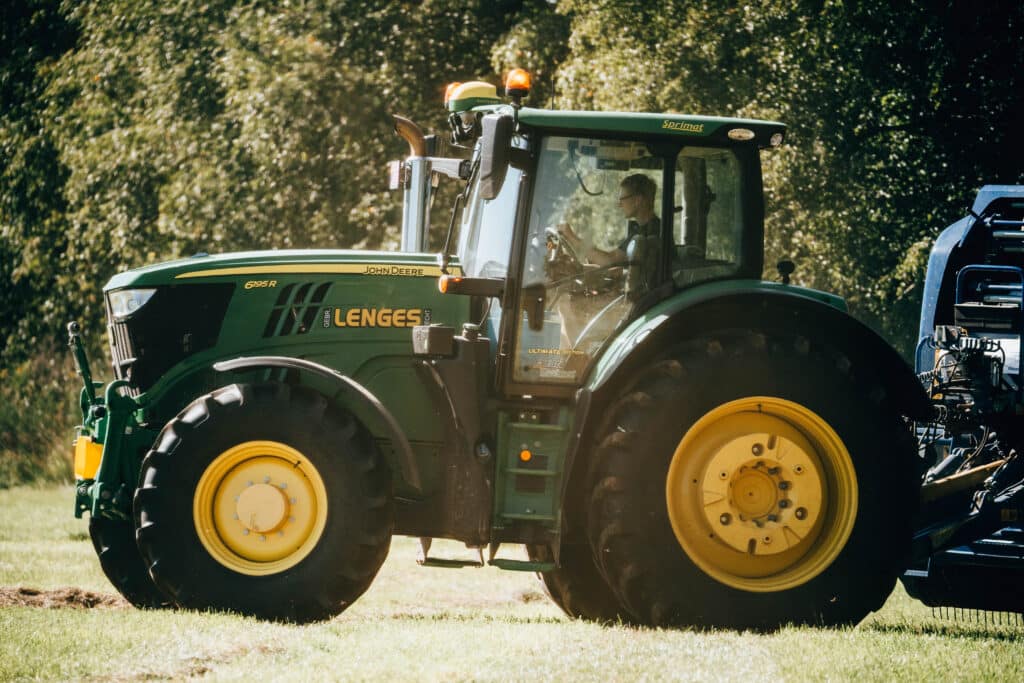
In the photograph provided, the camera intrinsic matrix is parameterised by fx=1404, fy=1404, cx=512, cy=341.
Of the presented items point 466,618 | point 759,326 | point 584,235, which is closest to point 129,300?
point 584,235

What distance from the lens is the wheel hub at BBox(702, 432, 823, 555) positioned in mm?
6574

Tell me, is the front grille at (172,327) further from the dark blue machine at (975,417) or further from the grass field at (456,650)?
the dark blue machine at (975,417)

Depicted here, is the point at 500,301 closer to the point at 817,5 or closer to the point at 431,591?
the point at 431,591

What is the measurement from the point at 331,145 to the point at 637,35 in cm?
430

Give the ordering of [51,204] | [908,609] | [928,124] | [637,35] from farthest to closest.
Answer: [51,204] → [637,35] → [928,124] → [908,609]

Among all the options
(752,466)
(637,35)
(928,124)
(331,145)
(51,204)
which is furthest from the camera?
(51,204)

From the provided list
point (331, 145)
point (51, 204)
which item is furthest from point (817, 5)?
point (51, 204)

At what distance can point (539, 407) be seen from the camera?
7023mm

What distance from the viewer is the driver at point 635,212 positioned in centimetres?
697

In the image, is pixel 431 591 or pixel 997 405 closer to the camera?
pixel 997 405

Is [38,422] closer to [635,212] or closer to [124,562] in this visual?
[124,562]

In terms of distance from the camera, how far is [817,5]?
14.3 m

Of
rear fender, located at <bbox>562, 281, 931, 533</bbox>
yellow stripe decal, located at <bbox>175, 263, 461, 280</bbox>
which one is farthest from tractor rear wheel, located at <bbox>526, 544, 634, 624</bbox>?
yellow stripe decal, located at <bbox>175, 263, 461, 280</bbox>

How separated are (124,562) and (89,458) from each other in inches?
26.9
